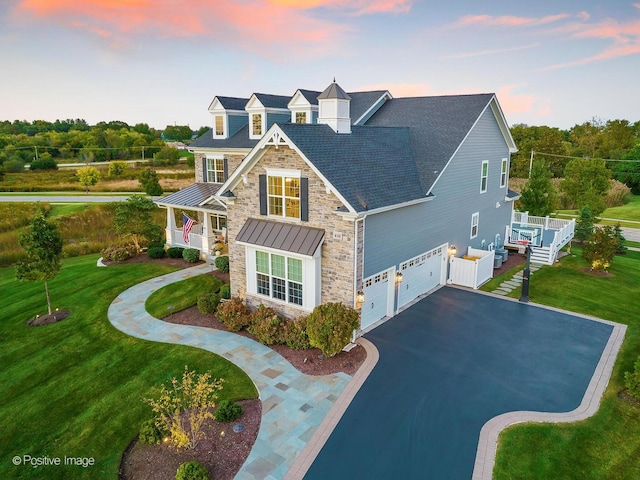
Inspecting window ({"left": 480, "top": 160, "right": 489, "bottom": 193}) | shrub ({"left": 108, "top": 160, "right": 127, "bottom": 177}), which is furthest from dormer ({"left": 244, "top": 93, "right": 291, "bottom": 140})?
shrub ({"left": 108, "top": 160, "right": 127, "bottom": 177})

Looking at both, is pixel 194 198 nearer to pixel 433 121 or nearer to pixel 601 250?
pixel 433 121

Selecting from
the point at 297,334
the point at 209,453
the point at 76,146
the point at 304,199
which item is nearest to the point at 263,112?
the point at 304,199

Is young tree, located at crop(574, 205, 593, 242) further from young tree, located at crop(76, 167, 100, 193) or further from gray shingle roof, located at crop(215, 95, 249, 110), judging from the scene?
young tree, located at crop(76, 167, 100, 193)

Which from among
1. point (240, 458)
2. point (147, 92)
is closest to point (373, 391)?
point (240, 458)

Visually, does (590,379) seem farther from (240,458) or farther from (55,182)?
(55,182)

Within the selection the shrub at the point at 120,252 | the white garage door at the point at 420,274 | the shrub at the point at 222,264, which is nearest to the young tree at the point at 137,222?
the shrub at the point at 120,252

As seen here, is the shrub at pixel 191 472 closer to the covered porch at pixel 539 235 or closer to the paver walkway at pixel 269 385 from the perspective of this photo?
the paver walkway at pixel 269 385
